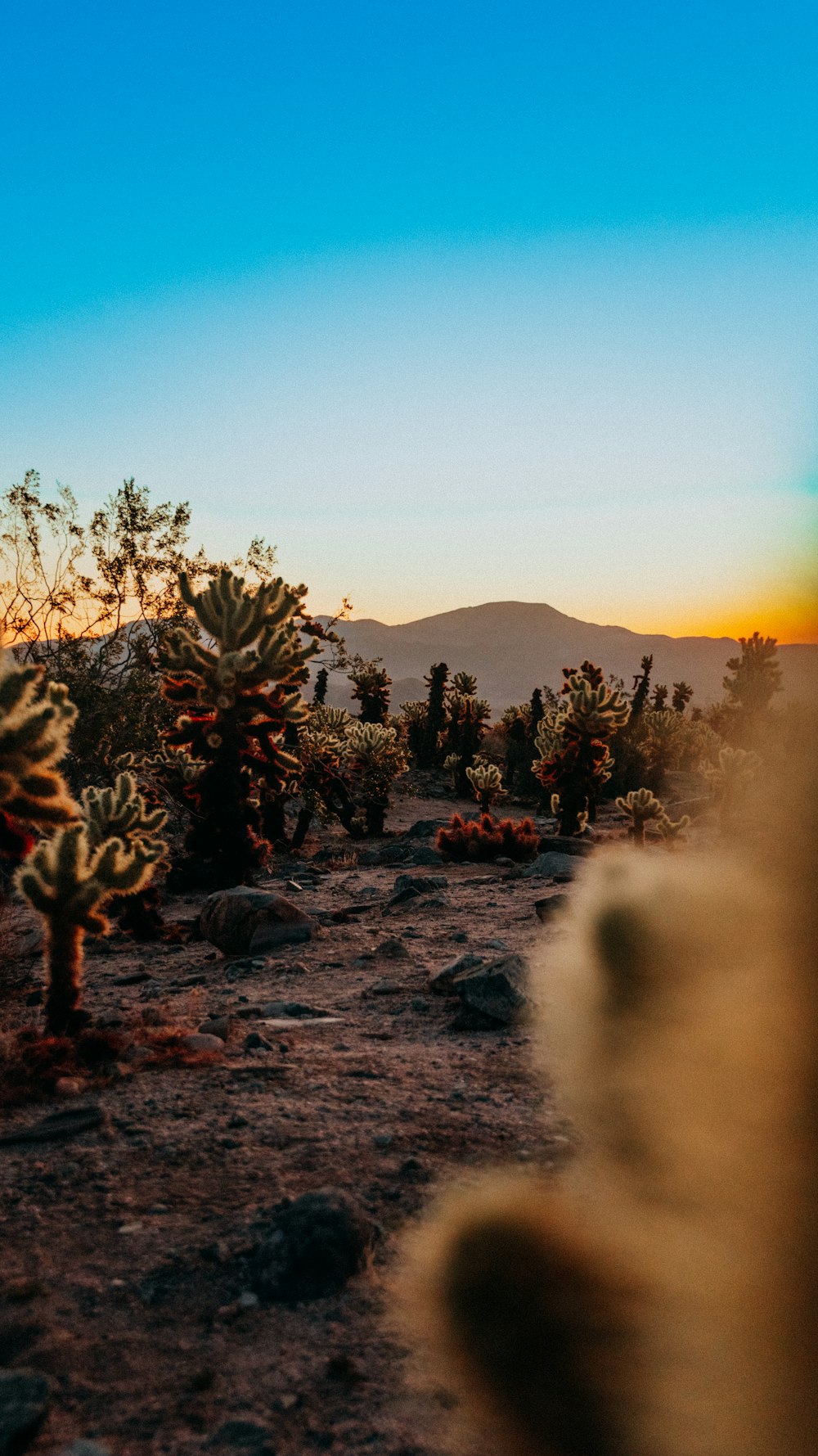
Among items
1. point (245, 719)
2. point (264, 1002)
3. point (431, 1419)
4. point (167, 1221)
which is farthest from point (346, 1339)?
point (245, 719)

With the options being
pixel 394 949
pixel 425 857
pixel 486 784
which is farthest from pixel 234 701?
pixel 486 784

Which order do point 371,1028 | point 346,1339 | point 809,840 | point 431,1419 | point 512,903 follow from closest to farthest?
point 809,840 < point 431,1419 < point 346,1339 < point 371,1028 < point 512,903

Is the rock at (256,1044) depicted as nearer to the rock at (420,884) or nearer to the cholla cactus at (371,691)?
the rock at (420,884)

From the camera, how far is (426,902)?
10.2m

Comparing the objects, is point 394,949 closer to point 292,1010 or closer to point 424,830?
point 292,1010

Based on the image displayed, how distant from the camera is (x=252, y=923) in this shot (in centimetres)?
868

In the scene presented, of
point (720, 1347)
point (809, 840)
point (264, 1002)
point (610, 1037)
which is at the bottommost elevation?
point (264, 1002)

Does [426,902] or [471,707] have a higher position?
[471,707]

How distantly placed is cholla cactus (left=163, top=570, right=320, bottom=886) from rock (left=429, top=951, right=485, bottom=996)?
456cm

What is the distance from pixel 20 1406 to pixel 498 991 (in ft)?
13.2

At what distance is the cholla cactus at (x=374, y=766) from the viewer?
682 inches

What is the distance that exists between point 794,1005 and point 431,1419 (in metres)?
1.61

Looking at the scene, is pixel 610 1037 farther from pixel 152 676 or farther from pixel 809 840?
pixel 152 676

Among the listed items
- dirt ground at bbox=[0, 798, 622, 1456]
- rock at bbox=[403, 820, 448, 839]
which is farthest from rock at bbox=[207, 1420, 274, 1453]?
rock at bbox=[403, 820, 448, 839]
